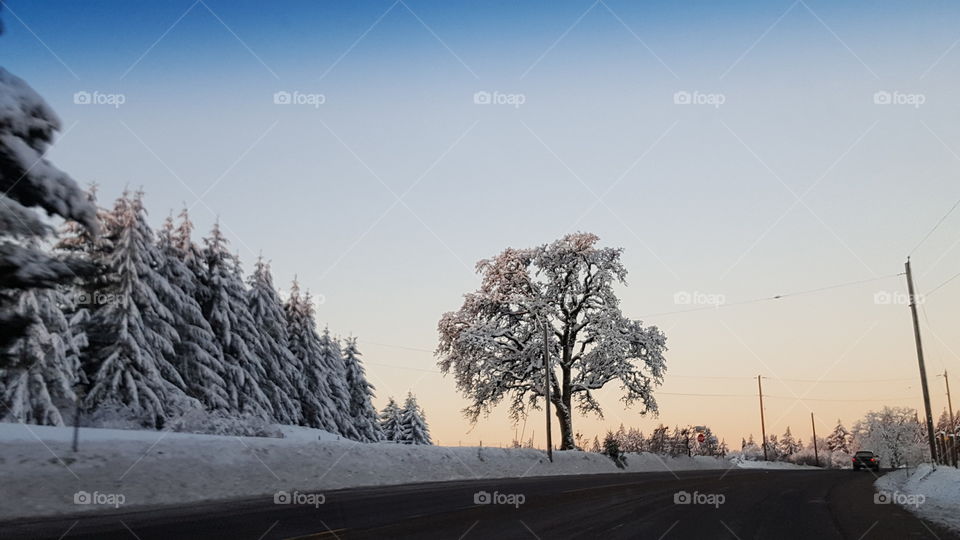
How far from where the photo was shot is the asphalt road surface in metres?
10.2

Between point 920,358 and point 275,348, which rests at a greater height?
point 275,348

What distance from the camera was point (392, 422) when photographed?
87.2 meters

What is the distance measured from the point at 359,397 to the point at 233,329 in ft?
67.2

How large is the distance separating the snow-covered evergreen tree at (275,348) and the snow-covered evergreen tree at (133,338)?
11.6 m

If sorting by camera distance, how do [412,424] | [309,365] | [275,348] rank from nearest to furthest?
[275,348] < [309,365] < [412,424]

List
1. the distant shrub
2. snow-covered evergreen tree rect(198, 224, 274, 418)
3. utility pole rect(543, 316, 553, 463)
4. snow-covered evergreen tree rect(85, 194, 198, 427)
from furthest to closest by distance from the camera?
snow-covered evergreen tree rect(198, 224, 274, 418) < utility pole rect(543, 316, 553, 463) < snow-covered evergreen tree rect(85, 194, 198, 427) < the distant shrub

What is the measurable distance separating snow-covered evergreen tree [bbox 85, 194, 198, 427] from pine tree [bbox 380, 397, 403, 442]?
46.7 m

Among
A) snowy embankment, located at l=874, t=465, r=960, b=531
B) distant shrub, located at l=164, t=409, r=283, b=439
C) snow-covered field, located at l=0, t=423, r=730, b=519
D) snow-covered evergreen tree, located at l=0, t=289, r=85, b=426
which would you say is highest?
snow-covered evergreen tree, located at l=0, t=289, r=85, b=426

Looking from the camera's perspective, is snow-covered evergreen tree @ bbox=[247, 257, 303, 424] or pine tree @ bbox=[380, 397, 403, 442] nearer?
snow-covered evergreen tree @ bbox=[247, 257, 303, 424]

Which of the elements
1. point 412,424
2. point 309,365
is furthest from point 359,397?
point 412,424

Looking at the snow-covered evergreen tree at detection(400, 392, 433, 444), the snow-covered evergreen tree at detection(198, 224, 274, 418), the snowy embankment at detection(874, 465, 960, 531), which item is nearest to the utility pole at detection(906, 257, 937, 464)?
the snowy embankment at detection(874, 465, 960, 531)

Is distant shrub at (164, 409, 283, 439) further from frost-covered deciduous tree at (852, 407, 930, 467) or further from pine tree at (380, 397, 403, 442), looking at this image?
frost-covered deciduous tree at (852, 407, 930, 467)

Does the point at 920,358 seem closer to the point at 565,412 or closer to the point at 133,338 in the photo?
the point at 565,412

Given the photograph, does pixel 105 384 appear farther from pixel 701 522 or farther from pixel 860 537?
pixel 860 537
